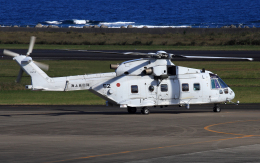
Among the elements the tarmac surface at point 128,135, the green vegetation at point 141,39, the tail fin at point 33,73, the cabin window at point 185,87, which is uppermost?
the green vegetation at point 141,39

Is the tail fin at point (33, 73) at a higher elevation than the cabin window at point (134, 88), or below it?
higher

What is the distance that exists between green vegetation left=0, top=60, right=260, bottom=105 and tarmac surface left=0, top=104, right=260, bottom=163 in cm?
521

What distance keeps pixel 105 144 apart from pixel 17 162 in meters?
4.69

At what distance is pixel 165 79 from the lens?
95.9 ft

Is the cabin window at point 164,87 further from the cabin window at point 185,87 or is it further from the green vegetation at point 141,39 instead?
the green vegetation at point 141,39

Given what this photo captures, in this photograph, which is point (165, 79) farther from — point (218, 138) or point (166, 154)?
point (166, 154)

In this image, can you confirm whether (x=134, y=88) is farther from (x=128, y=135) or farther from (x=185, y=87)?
(x=128, y=135)

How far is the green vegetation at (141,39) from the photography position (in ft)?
270

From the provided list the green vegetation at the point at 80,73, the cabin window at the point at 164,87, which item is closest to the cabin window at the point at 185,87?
the cabin window at the point at 164,87

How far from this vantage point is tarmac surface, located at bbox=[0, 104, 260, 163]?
649 inches

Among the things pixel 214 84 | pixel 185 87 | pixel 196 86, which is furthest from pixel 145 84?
pixel 214 84

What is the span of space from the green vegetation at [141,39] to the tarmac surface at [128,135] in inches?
1960

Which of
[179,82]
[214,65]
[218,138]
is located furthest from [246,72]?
A: [218,138]

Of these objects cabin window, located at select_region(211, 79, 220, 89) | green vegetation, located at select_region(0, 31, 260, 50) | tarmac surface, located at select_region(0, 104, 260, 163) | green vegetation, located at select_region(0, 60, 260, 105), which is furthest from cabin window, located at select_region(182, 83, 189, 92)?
green vegetation, located at select_region(0, 31, 260, 50)
